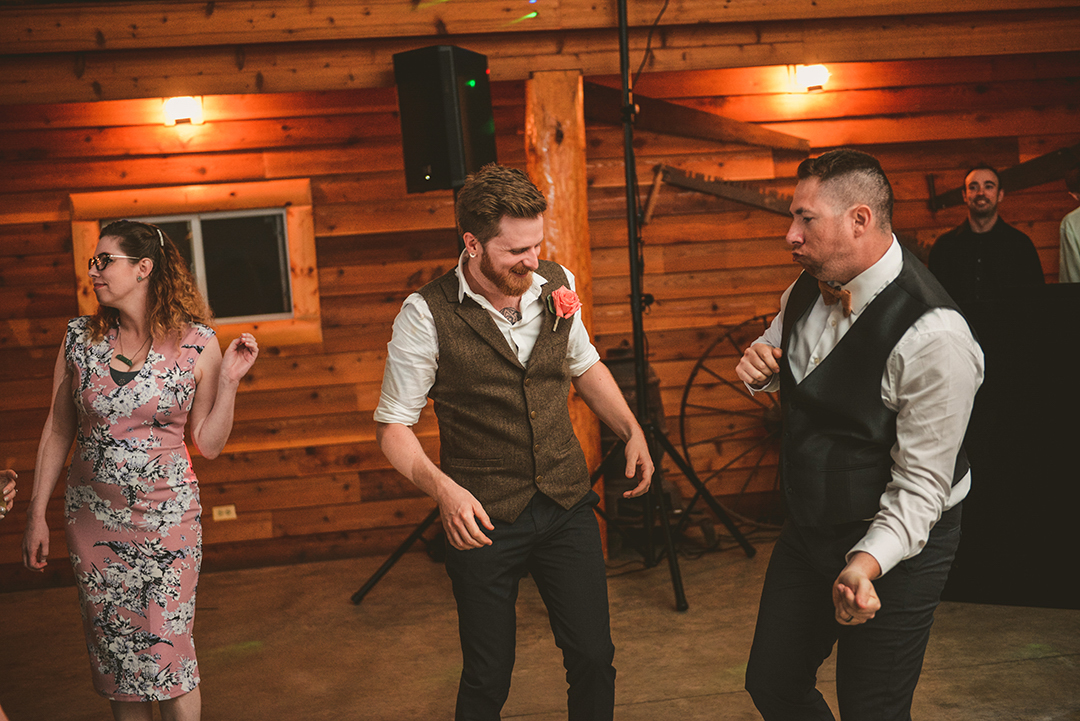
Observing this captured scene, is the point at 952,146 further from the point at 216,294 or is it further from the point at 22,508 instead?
the point at 22,508

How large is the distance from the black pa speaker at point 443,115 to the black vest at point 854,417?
7.05ft

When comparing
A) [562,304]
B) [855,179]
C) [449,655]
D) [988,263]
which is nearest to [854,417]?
[855,179]

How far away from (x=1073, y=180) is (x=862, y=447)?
3.95 m

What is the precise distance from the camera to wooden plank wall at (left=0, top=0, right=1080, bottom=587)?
4.56 metres

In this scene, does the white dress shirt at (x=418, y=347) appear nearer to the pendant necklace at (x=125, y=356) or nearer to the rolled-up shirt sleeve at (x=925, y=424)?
the pendant necklace at (x=125, y=356)

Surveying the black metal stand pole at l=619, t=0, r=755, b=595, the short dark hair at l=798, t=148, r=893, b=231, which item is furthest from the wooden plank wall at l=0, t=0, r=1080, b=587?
the short dark hair at l=798, t=148, r=893, b=231

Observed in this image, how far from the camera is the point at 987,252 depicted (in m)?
4.19

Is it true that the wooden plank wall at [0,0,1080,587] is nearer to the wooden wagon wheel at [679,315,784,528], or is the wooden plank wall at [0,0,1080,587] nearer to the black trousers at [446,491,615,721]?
the wooden wagon wheel at [679,315,784,528]

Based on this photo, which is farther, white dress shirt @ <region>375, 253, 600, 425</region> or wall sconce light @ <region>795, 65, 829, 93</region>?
wall sconce light @ <region>795, 65, 829, 93</region>

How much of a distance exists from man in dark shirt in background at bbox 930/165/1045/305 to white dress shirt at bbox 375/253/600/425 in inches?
116

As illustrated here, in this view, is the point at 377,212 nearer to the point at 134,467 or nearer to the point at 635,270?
the point at 635,270

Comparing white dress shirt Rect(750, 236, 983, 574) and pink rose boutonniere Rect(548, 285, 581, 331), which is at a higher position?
pink rose boutonniere Rect(548, 285, 581, 331)

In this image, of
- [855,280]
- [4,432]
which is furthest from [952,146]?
[4,432]

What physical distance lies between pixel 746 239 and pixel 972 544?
7.22 feet
